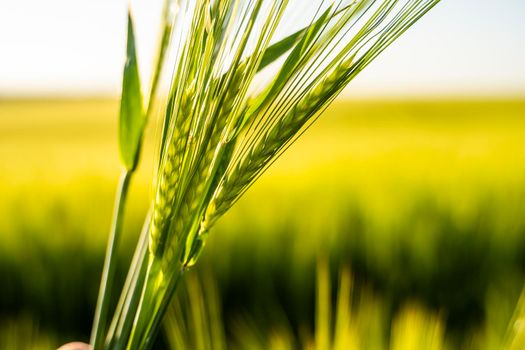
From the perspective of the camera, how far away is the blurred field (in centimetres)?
125

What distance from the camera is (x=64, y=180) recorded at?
140 cm

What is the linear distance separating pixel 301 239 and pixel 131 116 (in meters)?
0.92

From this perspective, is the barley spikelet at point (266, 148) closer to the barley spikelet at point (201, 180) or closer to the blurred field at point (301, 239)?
the barley spikelet at point (201, 180)

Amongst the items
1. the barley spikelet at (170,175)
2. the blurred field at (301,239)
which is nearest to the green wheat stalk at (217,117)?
the barley spikelet at (170,175)

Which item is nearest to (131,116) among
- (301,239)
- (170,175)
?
(170,175)

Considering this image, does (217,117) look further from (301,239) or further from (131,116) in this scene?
(301,239)

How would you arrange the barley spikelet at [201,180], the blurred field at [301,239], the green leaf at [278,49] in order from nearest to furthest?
the barley spikelet at [201,180], the green leaf at [278,49], the blurred field at [301,239]

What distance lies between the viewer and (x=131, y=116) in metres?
0.39

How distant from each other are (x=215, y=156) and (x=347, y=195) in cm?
111

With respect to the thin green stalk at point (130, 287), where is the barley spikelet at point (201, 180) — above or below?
above

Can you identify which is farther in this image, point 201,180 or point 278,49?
point 278,49

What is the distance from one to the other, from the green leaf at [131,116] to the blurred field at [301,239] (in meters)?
0.75

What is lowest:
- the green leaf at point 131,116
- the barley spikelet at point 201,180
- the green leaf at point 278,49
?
the barley spikelet at point 201,180

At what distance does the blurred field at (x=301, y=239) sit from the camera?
125cm
